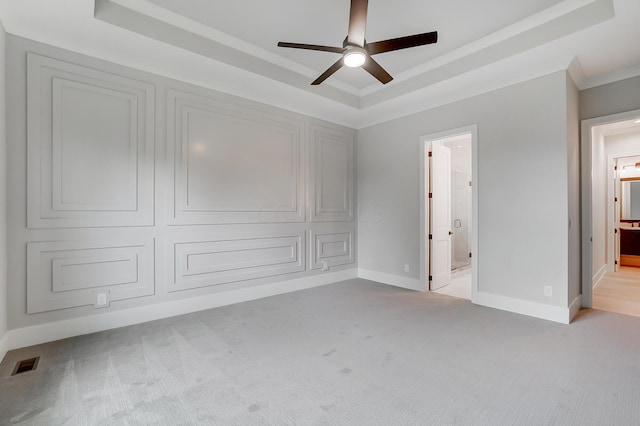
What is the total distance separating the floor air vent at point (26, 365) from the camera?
2.19m

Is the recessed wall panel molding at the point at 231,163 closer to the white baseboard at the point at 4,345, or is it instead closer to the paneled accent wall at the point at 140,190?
the paneled accent wall at the point at 140,190

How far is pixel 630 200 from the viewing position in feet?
22.7

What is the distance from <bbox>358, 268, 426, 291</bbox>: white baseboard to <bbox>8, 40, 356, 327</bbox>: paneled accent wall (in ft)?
4.25

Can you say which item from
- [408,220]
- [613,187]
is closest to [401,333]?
[408,220]

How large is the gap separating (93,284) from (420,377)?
314 cm

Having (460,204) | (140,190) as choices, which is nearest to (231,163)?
(140,190)

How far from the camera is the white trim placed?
10.6 ft

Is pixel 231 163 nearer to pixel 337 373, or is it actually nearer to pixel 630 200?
pixel 337 373

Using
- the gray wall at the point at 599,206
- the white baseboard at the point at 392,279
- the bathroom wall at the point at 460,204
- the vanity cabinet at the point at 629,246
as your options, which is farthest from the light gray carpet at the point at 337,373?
the vanity cabinet at the point at 629,246

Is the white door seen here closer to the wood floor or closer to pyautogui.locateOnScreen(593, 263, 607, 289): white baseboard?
the wood floor

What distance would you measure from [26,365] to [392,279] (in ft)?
14.4

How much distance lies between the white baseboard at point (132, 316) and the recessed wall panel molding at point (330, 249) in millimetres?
457

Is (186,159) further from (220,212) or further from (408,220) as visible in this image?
(408,220)

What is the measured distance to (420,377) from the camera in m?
2.10
